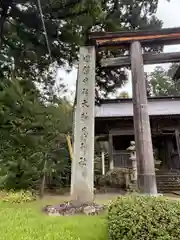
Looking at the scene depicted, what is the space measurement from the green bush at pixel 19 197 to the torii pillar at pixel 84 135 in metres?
2.60

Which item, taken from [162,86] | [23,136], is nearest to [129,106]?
[23,136]

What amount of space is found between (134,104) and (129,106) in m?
9.80

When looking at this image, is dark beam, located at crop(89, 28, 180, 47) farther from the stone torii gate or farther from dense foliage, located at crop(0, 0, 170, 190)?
dense foliage, located at crop(0, 0, 170, 190)

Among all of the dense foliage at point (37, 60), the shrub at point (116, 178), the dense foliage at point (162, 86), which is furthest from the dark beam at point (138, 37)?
the dense foliage at point (162, 86)

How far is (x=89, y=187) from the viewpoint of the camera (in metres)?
5.84

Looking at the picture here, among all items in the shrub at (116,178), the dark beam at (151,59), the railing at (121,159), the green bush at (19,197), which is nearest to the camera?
the dark beam at (151,59)

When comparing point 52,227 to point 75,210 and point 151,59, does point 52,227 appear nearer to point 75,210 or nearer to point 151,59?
point 75,210

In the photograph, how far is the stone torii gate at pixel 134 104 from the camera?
5.79 meters

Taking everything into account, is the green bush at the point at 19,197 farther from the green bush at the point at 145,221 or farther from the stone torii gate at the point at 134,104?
the green bush at the point at 145,221

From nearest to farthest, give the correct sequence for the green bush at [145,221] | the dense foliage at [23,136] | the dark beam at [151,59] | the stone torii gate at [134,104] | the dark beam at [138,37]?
the green bush at [145,221], the stone torii gate at [134,104], the dark beam at [138,37], the dark beam at [151,59], the dense foliage at [23,136]

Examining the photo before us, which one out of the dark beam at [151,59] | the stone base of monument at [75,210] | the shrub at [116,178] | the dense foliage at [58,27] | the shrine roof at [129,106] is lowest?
→ the stone base of monument at [75,210]

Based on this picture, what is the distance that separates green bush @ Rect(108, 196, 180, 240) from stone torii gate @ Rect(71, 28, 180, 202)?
2.67 metres

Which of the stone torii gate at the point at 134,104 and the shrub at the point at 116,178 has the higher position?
the stone torii gate at the point at 134,104

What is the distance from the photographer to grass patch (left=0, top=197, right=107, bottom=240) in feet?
12.4
